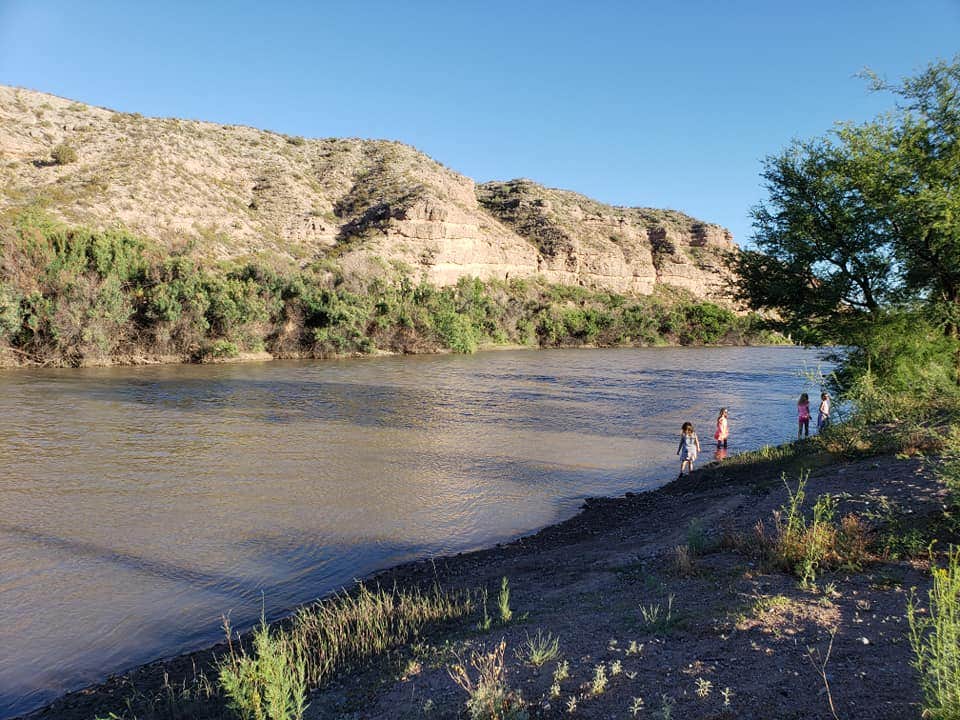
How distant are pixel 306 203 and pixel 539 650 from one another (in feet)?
263

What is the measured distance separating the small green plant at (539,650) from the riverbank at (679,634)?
0.03m

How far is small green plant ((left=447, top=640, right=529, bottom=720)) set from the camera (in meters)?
3.61

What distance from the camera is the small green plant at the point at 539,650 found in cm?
427

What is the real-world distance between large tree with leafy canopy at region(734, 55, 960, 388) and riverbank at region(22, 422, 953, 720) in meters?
7.92

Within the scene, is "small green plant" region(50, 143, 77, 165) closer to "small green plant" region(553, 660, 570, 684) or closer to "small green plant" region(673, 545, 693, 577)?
"small green plant" region(673, 545, 693, 577)

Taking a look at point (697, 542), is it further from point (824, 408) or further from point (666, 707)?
point (824, 408)

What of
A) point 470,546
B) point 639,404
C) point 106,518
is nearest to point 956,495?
point 470,546

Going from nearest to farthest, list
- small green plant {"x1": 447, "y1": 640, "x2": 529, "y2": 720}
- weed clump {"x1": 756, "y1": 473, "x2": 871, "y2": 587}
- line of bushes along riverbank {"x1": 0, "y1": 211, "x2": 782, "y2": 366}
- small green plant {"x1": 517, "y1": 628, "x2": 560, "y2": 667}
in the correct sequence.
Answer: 1. small green plant {"x1": 447, "y1": 640, "x2": 529, "y2": 720}
2. small green plant {"x1": 517, "y1": 628, "x2": 560, "y2": 667}
3. weed clump {"x1": 756, "y1": 473, "x2": 871, "y2": 587}
4. line of bushes along riverbank {"x1": 0, "y1": 211, "x2": 782, "y2": 366}

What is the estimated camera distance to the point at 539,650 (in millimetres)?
4312

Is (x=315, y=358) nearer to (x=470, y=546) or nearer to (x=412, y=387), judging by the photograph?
(x=412, y=387)

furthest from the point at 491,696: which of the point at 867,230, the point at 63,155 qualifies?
the point at 63,155

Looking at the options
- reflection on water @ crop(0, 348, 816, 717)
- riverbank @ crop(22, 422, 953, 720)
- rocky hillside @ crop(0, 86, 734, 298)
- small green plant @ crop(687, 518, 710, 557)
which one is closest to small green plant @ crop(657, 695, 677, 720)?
riverbank @ crop(22, 422, 953, 720)

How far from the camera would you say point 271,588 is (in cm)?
791

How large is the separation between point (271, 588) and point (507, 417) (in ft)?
51.2
